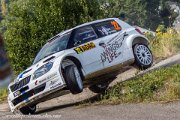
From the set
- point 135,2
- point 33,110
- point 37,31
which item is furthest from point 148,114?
point 135,2

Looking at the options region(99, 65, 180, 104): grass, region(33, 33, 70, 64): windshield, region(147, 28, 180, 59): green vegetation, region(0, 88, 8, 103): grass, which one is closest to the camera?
region(99, 65, 180, 104): grass

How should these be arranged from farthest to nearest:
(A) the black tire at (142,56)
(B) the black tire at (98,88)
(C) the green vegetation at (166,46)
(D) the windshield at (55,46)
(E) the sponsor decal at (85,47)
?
(C) the green vegetation at (166,46) < (B) the black tire at (98,88) < (A) the black tire at (142,56) < (D) the windshield at (55,46) < (E) the sponsor decal at (85,47)

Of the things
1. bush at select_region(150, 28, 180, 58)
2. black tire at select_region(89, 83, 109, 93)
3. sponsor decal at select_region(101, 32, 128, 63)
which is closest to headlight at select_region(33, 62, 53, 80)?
sponsor decal at select_region(101, 32, 128, 63)

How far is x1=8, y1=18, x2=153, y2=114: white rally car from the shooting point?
25.3ft

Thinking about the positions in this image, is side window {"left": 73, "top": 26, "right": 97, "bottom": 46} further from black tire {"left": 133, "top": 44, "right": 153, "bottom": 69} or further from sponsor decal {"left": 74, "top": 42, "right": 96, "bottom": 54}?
black tire {"left": 133, "top": 44, "right": 153, "bottom": 69}

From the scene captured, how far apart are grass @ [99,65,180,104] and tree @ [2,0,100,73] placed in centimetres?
859

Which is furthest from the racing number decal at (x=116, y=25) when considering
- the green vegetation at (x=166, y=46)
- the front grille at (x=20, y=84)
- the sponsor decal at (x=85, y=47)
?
the green vegetation at (x=166, y=46)

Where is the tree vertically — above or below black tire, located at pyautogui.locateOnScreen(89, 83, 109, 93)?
above

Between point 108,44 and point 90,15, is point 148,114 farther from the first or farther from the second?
point 90,15

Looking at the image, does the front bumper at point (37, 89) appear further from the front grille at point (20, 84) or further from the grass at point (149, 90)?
the grass at point (149, 90)

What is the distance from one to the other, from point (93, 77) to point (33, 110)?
5.49 ft

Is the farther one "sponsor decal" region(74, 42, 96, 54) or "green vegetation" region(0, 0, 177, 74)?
"green vegetation" region(0, 0, 177, 74)

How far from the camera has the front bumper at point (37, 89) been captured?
7574 millimetres

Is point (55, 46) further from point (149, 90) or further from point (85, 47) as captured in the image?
point (149, 90)
